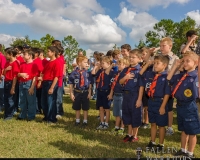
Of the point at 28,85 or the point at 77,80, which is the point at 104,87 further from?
the point at 28,85

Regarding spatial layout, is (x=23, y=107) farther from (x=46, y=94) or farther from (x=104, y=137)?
(x=104, y=137)

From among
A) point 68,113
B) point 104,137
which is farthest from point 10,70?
point 104,137

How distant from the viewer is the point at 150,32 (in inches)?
1937

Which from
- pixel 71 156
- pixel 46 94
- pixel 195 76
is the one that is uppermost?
pixel 195 76

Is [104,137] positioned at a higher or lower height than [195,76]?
lower

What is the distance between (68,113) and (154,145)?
3.96 metres

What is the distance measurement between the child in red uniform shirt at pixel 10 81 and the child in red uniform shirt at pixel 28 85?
19cm

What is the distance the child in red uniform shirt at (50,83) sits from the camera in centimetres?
641

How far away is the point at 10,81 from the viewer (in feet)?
22.5

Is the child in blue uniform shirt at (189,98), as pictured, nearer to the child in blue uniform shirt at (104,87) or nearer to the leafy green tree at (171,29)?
the child in blue uniform shirt at (104,87)

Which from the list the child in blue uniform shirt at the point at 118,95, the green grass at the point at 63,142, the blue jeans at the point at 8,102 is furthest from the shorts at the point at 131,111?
the blue jeans at the point at 8,102

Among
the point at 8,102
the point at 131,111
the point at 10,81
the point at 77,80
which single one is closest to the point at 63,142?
the point at 131,111

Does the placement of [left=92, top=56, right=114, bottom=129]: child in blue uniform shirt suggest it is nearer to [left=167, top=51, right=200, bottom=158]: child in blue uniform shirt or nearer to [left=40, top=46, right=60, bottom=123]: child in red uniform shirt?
[left=40, top=46, right=60, bottom=123]: child in red uniform shirt

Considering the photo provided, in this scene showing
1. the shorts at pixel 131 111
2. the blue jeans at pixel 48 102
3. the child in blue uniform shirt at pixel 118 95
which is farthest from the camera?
the blue jeans at pixel 48 102
